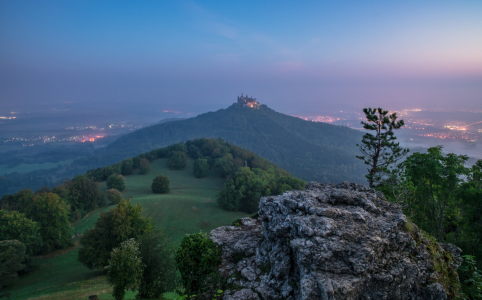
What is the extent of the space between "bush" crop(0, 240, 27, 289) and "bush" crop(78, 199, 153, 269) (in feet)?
22.7

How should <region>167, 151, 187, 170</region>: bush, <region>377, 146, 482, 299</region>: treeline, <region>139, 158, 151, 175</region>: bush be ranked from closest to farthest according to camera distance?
1. <region>377, 146, 482, 299</region>: treeline
2. <region>139, 158, 151, 175</region>: bush
3. <region>167, 151, 187, 170</region>: bush

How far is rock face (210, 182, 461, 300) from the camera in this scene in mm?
8594

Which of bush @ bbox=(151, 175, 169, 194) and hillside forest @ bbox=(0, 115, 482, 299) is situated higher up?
hillside forest @ bbox=(0, 115, 482, 299)

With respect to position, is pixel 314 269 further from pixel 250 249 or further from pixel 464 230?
pixel 464 230

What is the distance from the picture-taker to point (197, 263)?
12703mm

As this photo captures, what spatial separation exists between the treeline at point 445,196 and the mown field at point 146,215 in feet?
85.0

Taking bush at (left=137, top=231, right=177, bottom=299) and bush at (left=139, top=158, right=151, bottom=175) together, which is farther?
bush at (left=139, top=158, right=151, bottom=175)

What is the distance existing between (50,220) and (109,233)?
1795cm

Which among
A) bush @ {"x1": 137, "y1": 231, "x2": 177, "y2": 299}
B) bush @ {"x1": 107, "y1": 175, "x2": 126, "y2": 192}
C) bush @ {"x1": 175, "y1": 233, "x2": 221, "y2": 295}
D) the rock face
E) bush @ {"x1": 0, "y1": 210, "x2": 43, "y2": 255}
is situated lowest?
bush @ {"x1": 107, "y1": 175, "x2": 126, "y2": 192}

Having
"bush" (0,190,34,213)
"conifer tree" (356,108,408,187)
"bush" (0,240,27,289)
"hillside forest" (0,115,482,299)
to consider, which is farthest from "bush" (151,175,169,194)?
"conifer tree" (356,108,408,187)

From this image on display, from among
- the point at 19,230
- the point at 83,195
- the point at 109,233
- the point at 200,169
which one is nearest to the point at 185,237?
the point at 109,233

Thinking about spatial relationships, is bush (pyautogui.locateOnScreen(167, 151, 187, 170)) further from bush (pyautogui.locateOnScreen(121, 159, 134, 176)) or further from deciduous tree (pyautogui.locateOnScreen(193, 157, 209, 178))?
bush (pyautogui.locateOnScreen(121, 159, 134, 176))

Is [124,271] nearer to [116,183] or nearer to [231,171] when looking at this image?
[116,183]

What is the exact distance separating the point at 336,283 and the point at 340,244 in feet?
4.71
